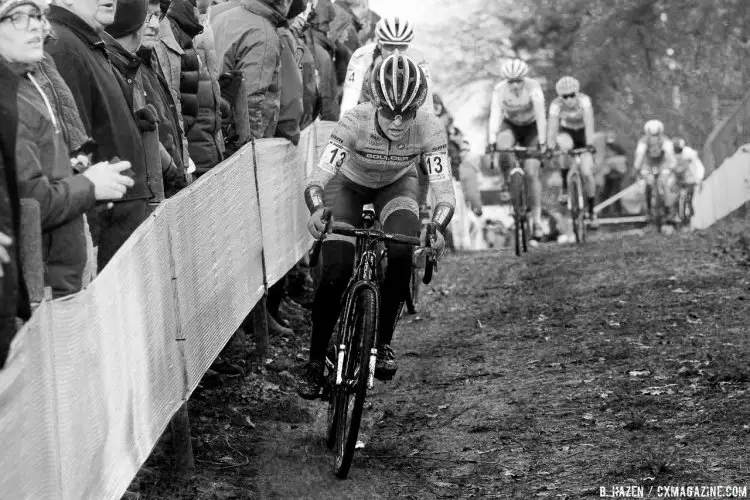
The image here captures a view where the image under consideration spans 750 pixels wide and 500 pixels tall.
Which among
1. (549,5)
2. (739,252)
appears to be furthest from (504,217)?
(739,252)

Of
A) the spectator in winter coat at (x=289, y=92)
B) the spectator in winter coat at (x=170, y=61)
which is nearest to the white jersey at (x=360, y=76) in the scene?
the spectator in winter coat at (x=289, y=92)

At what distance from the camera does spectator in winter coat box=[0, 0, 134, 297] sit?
561 centimetres

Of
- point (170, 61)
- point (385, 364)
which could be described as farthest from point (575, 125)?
point (385, 364)

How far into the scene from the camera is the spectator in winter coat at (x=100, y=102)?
6887 mm

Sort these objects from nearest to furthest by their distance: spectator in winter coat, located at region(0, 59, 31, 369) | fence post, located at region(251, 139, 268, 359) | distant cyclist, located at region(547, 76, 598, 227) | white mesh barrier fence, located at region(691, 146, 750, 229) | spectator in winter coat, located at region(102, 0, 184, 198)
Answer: spectator in winter coat, located at region(0, 59, 31, 369) < spectator in winter coat, located at region(102, 0, 184, 198) < fence post, located at region(251, 139, 268, 359) < distant cyclist, located at region(547, 76, 598, 227) < white mesh barrier fence, located at region(691, 146, 750, 229)

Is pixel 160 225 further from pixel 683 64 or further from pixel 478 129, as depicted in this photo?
pixel 478 129

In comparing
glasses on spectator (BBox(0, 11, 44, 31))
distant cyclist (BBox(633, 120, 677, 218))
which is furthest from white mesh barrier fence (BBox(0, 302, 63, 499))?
distant cyclist (BBox(633, 120, 677, 218))

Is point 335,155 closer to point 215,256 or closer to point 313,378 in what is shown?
point 215,256

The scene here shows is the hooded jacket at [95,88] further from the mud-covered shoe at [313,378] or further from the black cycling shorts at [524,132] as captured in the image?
the black cycling shorts at [524,132]

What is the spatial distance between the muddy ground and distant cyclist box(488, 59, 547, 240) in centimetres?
375

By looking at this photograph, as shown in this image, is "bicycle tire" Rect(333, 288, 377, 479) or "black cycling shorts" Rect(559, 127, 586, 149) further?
"black cycling shorts" Rect(559, 127, 586, 149)

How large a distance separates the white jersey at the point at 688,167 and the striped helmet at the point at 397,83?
20619mm

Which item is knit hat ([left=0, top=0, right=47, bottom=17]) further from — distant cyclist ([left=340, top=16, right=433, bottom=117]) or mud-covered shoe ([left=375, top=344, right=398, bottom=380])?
distant cyclist ([left=340, top=16, right=433, bottom=117])

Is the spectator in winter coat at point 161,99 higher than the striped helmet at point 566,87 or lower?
lower
